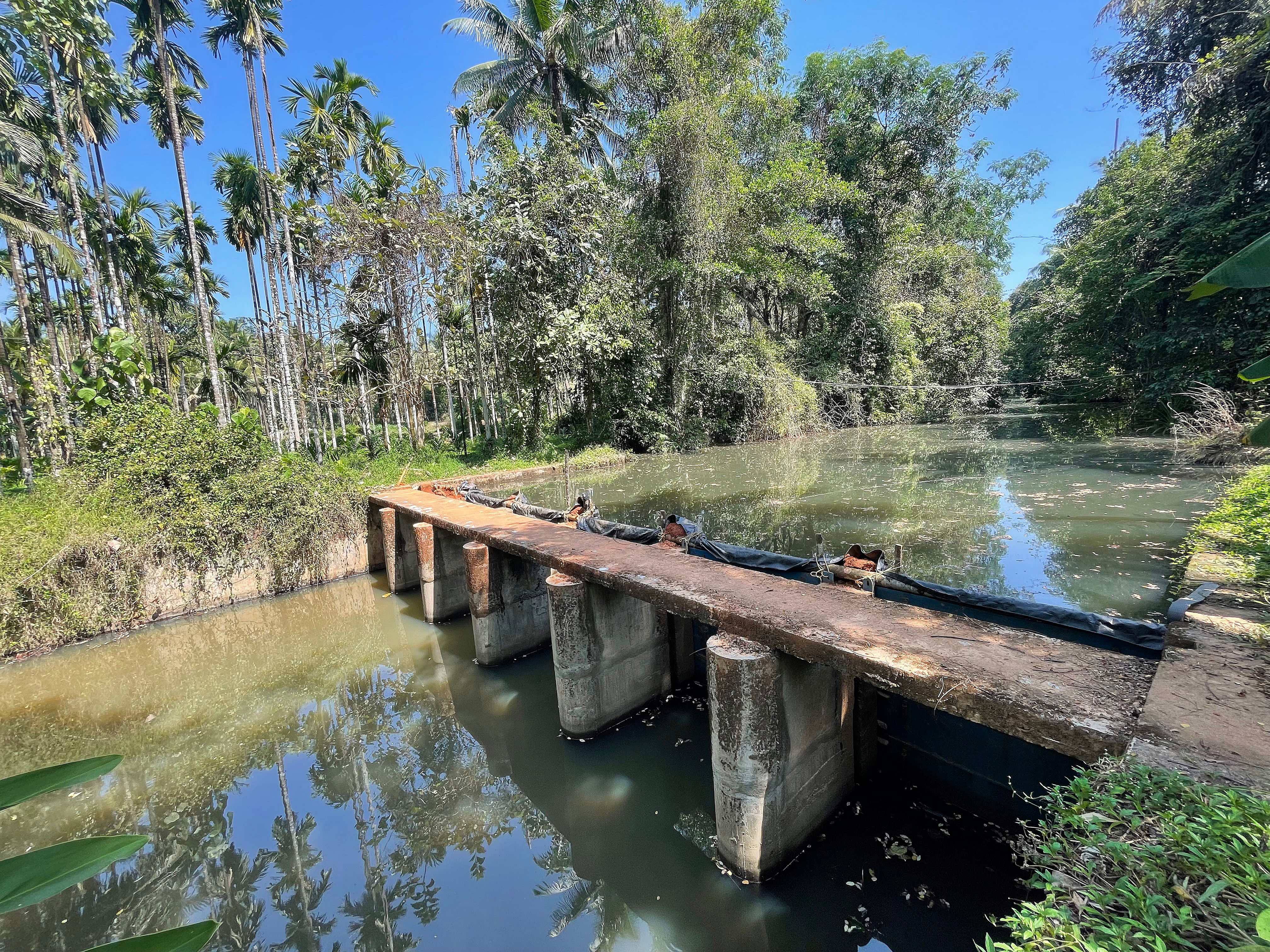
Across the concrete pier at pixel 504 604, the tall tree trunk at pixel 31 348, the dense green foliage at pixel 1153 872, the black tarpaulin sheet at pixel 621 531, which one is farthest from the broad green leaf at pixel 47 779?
the tall tree trunk at pixel 31 348

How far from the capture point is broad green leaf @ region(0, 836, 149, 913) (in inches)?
34.5

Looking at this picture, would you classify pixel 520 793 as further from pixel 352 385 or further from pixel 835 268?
pixel 835 268

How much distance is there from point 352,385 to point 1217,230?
25.6 meters

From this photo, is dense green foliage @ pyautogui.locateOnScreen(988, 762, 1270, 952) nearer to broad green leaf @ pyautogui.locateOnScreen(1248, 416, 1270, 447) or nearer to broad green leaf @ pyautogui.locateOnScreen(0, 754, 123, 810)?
broad green leaf @ pyautogui.locateOnScreen(1248, 416, 1270, 447)

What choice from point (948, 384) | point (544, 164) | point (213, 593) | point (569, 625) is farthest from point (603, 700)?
point (948, 384)

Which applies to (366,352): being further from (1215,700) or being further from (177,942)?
(1215,700)

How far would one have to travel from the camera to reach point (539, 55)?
19.0 metres

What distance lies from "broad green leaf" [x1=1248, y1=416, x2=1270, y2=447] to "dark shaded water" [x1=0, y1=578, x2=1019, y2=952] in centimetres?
351

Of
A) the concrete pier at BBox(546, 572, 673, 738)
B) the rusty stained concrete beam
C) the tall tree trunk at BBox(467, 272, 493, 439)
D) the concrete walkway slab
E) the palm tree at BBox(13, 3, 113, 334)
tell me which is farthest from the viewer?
the tall tree trunk at BBox(467, 272, 493, 439)

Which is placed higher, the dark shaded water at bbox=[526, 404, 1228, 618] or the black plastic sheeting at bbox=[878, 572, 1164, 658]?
the black plastic sheeting at bbox=[878, 572, 1164, 658]

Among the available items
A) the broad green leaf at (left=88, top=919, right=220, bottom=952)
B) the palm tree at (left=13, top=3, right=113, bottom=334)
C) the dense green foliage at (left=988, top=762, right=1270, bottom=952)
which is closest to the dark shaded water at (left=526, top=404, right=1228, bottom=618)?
the dense green foliage at (left=988, top=762, right=1270, bottom=952)

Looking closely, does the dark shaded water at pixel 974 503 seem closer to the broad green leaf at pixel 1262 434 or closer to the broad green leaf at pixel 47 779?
the broad green leaf at pixel 1262 434

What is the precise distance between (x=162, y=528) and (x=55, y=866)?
1060 centimetres

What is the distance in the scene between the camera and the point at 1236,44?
41.1ft
